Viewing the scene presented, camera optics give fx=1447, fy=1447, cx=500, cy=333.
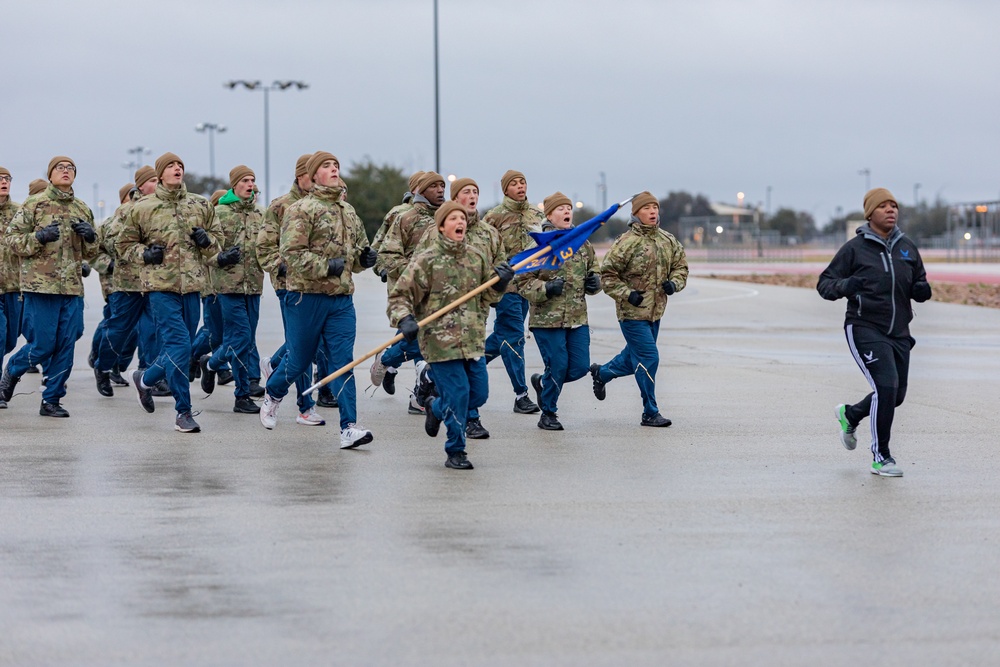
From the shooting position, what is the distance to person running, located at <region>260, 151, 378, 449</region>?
9602mm

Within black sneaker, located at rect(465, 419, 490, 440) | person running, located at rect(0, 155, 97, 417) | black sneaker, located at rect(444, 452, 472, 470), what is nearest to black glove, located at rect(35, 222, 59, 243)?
person running, located at rect(0, 155, 97, 417)

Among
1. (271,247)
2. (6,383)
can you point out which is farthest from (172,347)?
(6,383)

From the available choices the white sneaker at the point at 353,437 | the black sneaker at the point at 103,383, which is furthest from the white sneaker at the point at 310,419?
the black sneaker at the point at 103,383

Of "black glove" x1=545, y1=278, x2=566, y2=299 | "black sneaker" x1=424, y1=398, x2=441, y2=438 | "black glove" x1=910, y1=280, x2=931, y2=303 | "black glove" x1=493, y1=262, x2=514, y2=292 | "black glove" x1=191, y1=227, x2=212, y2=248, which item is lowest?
"black sneaker" x1=424, y1=398, x2=441, y2=438

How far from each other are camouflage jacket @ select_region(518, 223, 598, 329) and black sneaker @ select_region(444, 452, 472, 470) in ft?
6.70

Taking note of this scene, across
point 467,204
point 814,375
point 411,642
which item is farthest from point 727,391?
point 411,642

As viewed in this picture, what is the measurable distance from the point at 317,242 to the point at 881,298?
3.71 m

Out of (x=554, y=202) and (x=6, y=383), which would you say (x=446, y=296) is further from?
(x=6, y=383)

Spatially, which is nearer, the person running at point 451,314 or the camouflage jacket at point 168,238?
the person running at point 451,314

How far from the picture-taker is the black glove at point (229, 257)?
463 inches

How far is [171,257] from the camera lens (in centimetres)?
1045

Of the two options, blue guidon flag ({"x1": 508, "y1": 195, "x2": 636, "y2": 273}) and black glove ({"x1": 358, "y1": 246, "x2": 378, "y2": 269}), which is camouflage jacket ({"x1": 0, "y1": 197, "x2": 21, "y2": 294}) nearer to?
black glove ({"x1": 358, "y1": 246, "x2": 378, "y2": 269})

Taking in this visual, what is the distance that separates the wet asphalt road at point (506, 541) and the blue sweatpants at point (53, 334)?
39cm

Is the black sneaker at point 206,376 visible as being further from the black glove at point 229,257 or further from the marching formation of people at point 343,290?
the black glove at point 229,257
